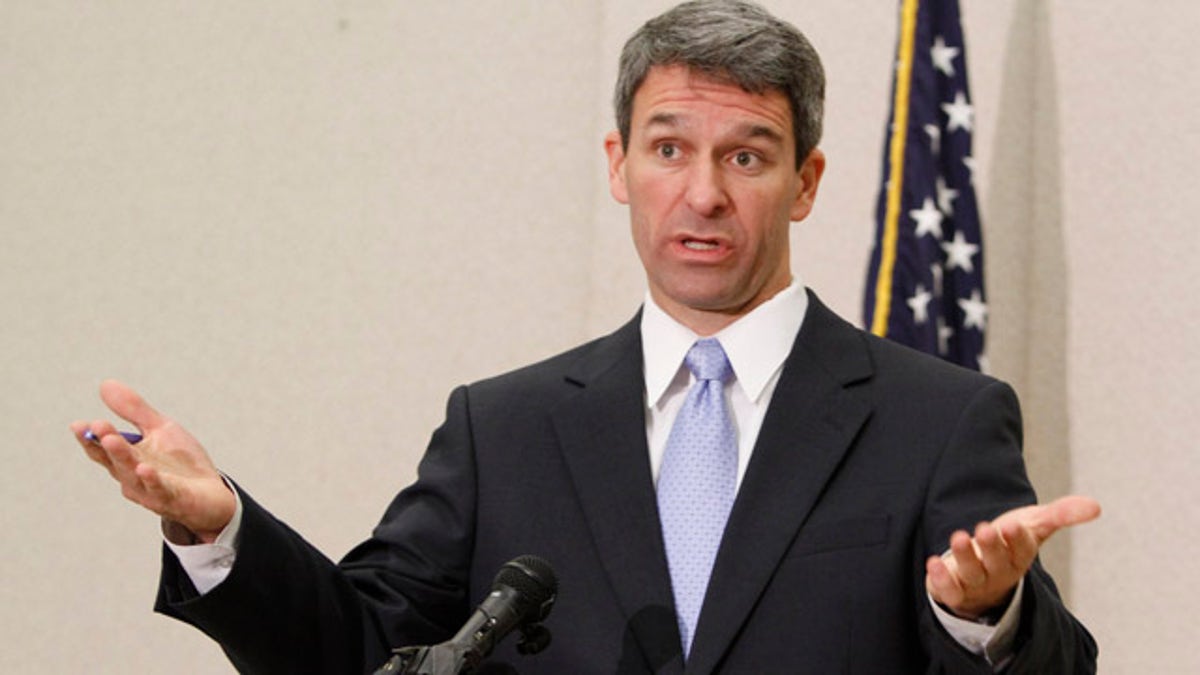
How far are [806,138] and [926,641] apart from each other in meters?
0.78

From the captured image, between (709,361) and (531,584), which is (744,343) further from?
(531,584)

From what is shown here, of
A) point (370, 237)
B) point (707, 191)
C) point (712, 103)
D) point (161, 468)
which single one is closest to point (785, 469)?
point (707, 191)

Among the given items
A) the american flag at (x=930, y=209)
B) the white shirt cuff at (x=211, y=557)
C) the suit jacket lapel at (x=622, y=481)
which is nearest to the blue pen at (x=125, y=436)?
the white shirt cuff at (x=211, y=557)

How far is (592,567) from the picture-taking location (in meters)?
2.15

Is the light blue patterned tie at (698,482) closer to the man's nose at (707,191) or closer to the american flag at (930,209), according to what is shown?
the man's nose at (707,191)

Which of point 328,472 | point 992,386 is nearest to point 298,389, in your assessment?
point 328,472

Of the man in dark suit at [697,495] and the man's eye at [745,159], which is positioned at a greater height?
the man's eye at [745,159]

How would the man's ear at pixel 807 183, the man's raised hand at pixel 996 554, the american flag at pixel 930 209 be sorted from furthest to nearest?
the american flag at pixel 930 209 → the man's ear at pixel 807 183 → the man's raised hand at pixel 996 554

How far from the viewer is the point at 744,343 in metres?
2.28

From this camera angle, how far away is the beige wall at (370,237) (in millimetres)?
3842

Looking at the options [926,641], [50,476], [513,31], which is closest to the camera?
[926,641]

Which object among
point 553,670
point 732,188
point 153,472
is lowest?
point 553,670

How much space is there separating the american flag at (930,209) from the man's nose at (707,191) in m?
1.43

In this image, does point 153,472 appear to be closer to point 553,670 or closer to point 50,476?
point 553,670
